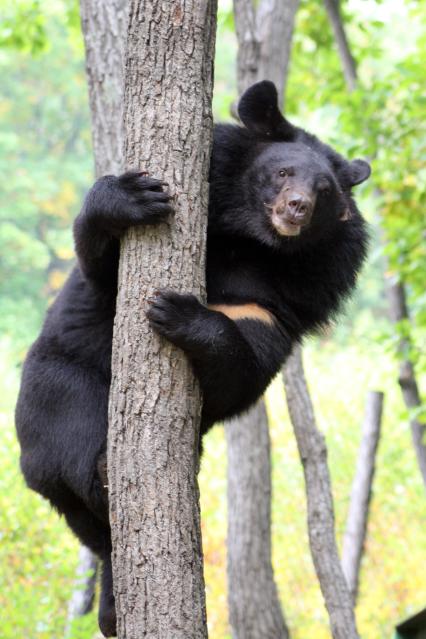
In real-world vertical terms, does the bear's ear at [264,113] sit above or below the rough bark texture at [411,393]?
above

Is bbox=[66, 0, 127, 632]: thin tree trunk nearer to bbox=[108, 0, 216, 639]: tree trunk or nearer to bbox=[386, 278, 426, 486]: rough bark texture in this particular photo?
bbox=[108, 0, 216, 639]: tree trunk

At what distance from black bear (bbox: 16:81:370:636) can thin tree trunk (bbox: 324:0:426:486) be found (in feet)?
9.09

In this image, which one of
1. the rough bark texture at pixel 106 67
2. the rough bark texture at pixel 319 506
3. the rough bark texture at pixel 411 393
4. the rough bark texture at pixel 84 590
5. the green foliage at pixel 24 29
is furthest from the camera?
the green foliage at pixel 24 29

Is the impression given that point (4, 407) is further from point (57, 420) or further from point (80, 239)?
point (80, 239)

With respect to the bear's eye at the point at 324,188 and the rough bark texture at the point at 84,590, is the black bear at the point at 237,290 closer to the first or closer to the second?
the bear's eye at the point at 324,188

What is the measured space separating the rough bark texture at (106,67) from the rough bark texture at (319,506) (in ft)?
5.16

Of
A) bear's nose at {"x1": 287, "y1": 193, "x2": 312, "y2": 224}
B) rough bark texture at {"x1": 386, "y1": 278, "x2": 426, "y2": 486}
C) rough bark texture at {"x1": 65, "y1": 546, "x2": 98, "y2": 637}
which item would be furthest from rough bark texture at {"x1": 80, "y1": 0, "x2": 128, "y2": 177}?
rough bark texture at {"x1": 386, "y1": 278, "x2": 426, "y2": 486}

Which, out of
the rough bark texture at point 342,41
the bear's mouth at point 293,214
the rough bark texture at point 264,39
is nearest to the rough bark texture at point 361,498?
the rough bark texture at point 264,39

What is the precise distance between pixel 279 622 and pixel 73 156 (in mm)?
14680

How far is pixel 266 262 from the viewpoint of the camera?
359cm

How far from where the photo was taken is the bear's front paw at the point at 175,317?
8.43ft

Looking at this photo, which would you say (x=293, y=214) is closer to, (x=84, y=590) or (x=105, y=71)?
(x=105, y=71)

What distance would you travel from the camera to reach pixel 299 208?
332 cm

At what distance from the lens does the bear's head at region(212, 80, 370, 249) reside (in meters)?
3.44
